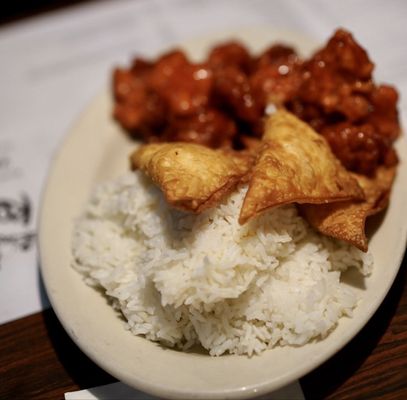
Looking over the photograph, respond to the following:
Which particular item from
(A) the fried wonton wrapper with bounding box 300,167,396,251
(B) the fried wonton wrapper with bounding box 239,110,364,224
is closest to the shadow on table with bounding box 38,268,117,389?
(B) the fried wonton wrapper with bounding box 239,110,364,224

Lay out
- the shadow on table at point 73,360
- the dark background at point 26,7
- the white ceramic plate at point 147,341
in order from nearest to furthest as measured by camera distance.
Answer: the white ceramic plate at point 147,341 < the shadow on table at point 73,360 < the dark background at point 26,7

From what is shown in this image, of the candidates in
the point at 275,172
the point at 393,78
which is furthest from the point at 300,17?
the point at 275,172

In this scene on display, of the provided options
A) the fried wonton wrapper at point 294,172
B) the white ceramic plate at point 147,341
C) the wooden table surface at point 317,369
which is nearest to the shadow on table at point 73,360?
the wooden table surface at point 317,369

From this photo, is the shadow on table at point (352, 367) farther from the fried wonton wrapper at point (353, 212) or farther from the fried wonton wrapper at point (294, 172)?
the fried wonton wrapper at point (294, 172)

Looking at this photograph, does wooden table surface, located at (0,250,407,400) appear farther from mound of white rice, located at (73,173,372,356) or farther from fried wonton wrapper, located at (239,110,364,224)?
fried wonton wrapper, located at (239,110,364,224)

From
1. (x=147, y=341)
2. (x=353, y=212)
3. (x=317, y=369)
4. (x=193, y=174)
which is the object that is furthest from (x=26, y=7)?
(x=317, y=369)

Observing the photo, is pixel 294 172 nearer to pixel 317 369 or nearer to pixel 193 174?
pixel 193 174

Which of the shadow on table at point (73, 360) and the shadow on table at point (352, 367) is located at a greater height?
the shadow on table at point (352, 367)

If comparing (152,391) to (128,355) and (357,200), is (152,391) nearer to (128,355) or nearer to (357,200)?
(128,355)
